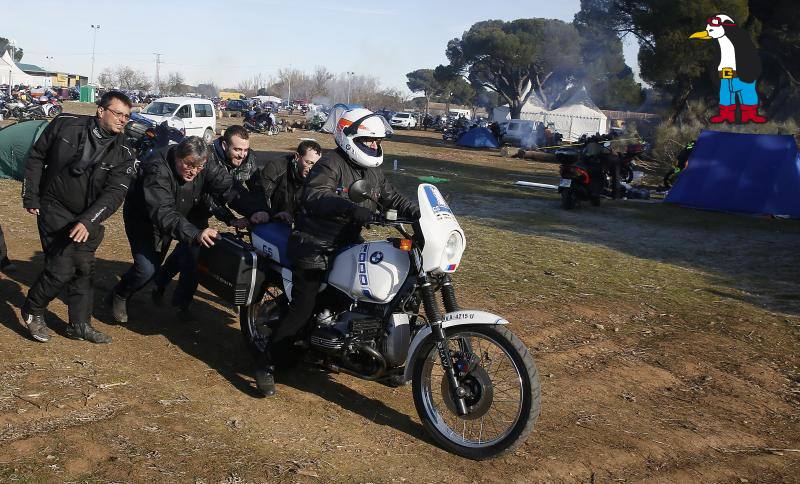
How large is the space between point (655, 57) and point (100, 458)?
98.7 ft

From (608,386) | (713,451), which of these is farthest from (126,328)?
(713,451)

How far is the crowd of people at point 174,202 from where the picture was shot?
4.83 m

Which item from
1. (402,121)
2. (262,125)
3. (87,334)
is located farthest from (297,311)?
(402,121)

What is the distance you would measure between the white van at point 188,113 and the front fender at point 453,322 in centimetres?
2461

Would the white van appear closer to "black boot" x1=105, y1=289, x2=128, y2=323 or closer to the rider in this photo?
"black boot" x1=105, y1=289, x2=128, y2=323

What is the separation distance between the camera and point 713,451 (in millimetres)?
4562

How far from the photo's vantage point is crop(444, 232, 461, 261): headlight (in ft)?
14.2

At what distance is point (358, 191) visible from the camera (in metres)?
4.19

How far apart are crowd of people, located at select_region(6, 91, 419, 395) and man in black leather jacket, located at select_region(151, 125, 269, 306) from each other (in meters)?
0.01

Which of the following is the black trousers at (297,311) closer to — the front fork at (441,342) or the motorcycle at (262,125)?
the front fork at (441,342)

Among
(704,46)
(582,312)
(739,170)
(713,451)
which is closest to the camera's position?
(713,451)

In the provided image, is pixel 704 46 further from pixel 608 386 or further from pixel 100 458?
pixel 100 458

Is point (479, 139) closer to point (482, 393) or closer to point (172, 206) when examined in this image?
point (172, 206)

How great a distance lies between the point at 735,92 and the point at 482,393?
29.9 meters
